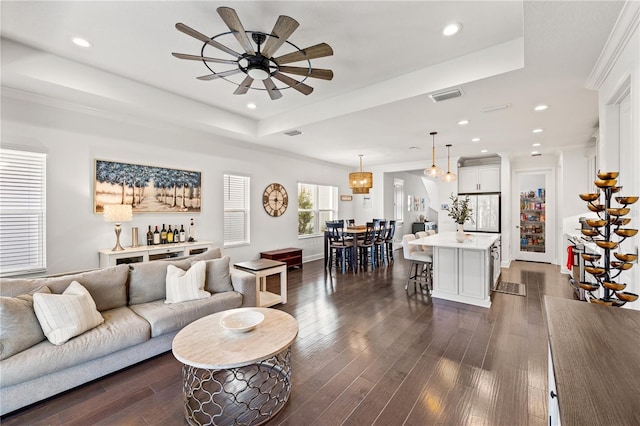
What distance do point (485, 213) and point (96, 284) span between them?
7.63m

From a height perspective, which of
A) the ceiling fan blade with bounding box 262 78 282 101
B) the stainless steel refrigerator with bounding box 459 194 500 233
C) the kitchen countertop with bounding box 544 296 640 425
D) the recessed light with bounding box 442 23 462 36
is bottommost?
the kitchen countertop with bounding box 544 296 640 425

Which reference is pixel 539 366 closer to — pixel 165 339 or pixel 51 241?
pixel 165 339

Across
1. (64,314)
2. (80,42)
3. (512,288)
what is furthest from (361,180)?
(64,314)

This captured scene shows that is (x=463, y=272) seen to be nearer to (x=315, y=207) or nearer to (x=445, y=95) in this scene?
(x=445, y=95)

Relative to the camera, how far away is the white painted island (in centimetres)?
388

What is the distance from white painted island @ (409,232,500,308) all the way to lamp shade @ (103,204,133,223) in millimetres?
4240

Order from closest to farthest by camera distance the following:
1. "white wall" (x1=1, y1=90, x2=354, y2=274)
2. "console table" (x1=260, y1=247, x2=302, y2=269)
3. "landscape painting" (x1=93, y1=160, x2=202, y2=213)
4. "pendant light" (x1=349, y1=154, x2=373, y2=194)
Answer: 1. "white wall" (x1=1, y1=90, x2=354, y2=274)
2. "landscape painting" (x1=93, y1=160, x2=202, y2=213)
3. "console table" (x1=260, y1=247, x2=302, y2=269)
4. "pendant light" (x1=349, y1=154, x2=373, y2=194)

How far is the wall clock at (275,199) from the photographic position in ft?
20.8

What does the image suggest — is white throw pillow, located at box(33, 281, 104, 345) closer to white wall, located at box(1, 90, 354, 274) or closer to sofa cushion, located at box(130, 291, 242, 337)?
sofa cushion, located at box(130, 291, 242, 337)

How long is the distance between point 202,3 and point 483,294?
456cm

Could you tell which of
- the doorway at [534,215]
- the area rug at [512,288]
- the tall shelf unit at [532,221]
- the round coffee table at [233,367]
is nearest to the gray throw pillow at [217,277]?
the round coffee table at [233,367]

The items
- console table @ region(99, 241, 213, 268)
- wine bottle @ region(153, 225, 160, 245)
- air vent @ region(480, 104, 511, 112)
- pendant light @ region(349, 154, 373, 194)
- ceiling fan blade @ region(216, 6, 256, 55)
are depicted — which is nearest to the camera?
ceiling fan blade @ region(216, 6, 256, 55)

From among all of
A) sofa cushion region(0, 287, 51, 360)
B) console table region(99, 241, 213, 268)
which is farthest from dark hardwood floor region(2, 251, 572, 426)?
console table region(99, 241, 213, 268)

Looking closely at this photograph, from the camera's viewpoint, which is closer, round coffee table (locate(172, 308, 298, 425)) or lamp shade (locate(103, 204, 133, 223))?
round coffee table (locate(172, 308, 298, 425))
